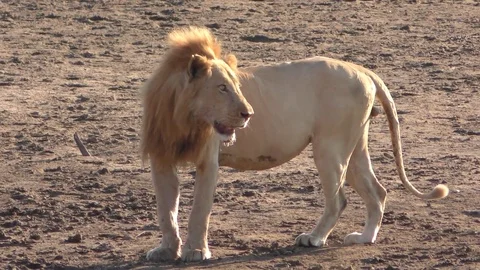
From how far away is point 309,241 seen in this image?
305 inches

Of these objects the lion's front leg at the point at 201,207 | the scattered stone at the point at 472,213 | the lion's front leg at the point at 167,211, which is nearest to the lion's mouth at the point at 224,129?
the lion's front leg at the point at 201,207

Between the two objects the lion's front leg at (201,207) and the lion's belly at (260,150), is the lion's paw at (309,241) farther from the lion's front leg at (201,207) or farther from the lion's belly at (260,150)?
the lion's front leg at (201,207)

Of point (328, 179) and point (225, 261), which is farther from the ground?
point (328, 179)

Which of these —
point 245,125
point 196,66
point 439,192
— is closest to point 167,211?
point 245,125

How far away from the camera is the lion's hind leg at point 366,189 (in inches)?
311

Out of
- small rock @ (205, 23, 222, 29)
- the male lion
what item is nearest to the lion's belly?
the male lion

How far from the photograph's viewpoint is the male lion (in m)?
7.06

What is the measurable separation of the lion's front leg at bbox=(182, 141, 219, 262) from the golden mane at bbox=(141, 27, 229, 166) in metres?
0.09

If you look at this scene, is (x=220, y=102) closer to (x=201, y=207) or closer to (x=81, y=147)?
(x=201, y=207)

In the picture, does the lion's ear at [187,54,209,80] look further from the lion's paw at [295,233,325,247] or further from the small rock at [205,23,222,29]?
the small rock at [205,23,222,29]

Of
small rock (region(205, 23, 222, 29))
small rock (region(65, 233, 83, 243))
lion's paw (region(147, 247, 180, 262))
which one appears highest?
lion's paw (region(147, 247, 180, 262))

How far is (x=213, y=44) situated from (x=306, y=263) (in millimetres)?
1244

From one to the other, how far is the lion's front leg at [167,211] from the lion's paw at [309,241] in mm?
780

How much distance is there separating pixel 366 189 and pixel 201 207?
1.20 meters
